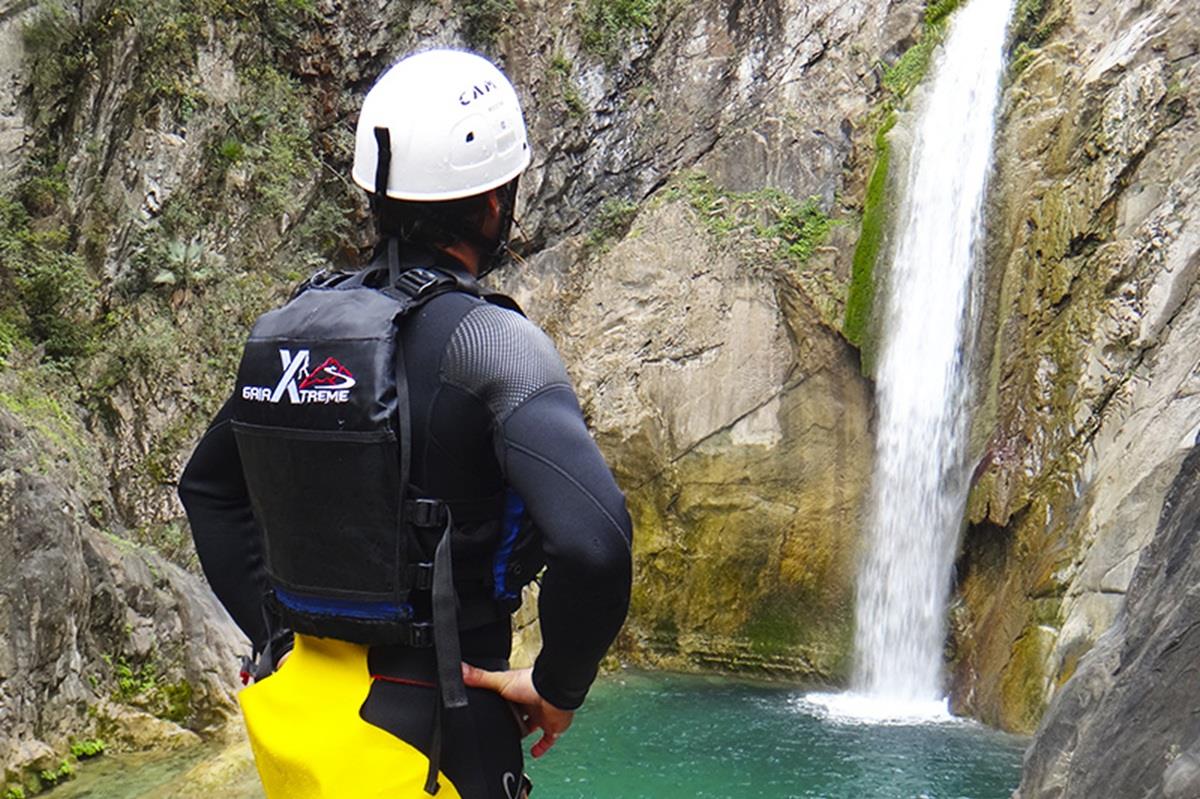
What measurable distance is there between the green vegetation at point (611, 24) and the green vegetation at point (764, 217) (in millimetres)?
1940

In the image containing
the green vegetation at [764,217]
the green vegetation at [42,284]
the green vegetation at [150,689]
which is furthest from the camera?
the green vegetation at [764,217]

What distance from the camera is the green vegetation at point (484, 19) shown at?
486 inches

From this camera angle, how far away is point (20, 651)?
577cm

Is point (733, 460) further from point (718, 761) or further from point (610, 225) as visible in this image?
point (718, 761)

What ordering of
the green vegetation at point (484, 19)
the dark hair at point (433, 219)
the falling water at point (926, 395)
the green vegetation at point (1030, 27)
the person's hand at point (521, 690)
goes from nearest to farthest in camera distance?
the person's hand at point (521, 690), the dark hair at point (433, 219), the falling water at point (926, 395), the green vegetation at point (1030, 27), the green vegetation at point (484, 19)

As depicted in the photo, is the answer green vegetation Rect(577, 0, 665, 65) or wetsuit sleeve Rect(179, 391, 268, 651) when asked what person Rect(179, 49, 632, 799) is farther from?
green vegetation Rect(577, 0, 665, 65)

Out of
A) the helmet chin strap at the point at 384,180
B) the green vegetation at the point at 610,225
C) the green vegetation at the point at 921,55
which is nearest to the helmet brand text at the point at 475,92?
the helmet chin strap at the point at 384,180

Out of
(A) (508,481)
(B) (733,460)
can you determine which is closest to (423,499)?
(A) (508,481)

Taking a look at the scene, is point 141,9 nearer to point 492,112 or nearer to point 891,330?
point 891,330

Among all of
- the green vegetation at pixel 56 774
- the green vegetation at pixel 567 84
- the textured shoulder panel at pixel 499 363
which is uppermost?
the green vegetation at pixel 567 84

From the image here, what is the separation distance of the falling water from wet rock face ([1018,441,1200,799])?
5.00 m

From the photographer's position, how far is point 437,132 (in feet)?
5.93

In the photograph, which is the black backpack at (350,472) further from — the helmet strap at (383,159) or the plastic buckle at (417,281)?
the helmet strap at (383,159)

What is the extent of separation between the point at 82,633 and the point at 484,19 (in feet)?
27.3
